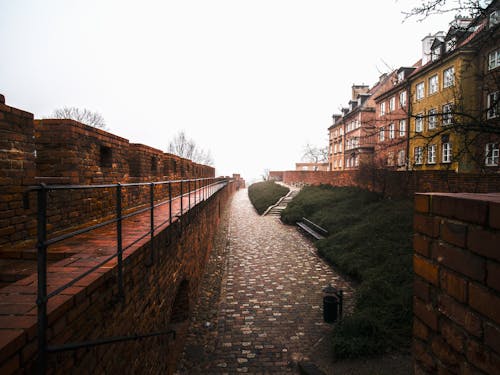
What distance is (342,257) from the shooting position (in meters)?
9.02

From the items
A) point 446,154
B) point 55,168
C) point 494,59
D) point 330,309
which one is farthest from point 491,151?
point 446,154

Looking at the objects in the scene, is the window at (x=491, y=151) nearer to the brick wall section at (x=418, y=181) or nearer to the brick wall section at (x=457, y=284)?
the brick wall section at (x=418, y=181)

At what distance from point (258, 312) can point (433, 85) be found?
2483 cm

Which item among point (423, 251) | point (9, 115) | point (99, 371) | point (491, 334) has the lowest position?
point (99, 371)

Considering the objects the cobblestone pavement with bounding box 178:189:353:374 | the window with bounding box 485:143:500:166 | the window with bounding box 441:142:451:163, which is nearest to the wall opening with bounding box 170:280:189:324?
the cobblestone pavement with bounding box 178:189:353:374

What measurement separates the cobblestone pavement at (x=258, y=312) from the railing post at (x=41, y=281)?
12.7 feet

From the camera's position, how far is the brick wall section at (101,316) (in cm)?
148

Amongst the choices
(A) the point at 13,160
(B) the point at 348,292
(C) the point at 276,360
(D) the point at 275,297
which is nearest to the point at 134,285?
(A) the point at 13,160

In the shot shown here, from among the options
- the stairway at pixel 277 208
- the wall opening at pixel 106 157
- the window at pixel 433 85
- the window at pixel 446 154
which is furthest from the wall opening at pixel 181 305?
the window at pixel 433 85

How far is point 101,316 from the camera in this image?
2.20 meters

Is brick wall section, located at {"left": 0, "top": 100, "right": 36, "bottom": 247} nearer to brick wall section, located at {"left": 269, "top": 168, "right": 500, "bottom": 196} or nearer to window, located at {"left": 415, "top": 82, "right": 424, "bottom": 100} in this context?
brick wall section, located at {"left": 269, "top": 168, "right": 500, "bottom": 196}

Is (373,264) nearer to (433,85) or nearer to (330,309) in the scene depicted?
(330,309)

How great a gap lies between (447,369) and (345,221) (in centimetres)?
1121

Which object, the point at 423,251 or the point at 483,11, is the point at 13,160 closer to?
the point at 423,251
